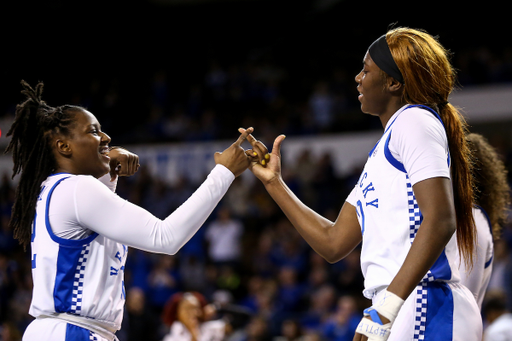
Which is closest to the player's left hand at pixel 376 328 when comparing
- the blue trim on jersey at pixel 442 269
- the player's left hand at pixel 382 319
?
the player's left hand at pixel 382 319

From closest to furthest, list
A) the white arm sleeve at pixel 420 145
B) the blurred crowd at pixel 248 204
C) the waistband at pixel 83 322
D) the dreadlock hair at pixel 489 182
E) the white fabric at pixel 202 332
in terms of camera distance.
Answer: the white arm sleeve at pixel 420 145, the waistband at pixel 83 322, the dreadlock hair at pixel 489 182, the white fabric at pixel 202 332, the blurred crowd at pixel 248 204

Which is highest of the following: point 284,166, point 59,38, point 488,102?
point 59,38

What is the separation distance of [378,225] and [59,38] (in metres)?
12.9

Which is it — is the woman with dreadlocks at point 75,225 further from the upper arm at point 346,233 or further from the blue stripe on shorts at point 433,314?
the blue stripe on shorts at point 433,314

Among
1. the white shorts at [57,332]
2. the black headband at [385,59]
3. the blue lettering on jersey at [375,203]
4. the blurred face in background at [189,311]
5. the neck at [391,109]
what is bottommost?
the blurred face in background at [189,311]

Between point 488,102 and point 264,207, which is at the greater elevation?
point 488,102

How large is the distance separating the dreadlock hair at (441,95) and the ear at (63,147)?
1447 mm

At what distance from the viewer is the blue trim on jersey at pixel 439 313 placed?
1.92m

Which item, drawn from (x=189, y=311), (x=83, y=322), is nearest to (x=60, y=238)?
(x=83, y=322)

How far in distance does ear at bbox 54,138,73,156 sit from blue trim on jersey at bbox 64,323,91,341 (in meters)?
0.74

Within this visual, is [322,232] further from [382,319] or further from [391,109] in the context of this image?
[382,319]

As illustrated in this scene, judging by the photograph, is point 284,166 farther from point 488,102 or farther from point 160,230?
point 160,230

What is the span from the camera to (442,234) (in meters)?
1.82

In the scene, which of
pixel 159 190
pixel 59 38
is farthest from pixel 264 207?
pixel 59 38
